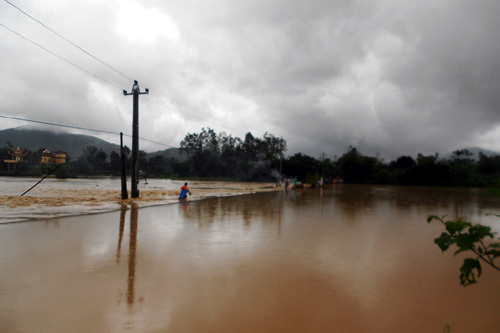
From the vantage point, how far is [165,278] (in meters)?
5.69

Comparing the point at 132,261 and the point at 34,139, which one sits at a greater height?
the point at 34,139

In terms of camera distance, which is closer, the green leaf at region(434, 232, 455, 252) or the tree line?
the green leaf at region(434, 232, 455, 252)

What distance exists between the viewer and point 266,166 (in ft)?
233

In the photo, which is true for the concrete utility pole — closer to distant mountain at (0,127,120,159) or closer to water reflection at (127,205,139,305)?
water reflection at (127,205,139,305)

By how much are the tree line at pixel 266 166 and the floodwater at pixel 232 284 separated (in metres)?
51.8

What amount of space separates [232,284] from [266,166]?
65.7 m

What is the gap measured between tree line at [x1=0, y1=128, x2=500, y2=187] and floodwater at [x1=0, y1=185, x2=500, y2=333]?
51793 mm

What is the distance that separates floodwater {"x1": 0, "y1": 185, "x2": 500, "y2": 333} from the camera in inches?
164

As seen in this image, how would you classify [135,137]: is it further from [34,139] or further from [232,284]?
[34,139]

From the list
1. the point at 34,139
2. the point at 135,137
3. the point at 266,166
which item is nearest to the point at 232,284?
the point at 135,137

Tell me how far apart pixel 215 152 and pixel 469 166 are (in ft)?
203

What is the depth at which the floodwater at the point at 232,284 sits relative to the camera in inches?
164

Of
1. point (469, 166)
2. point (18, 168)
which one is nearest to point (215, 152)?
point (18, 168)

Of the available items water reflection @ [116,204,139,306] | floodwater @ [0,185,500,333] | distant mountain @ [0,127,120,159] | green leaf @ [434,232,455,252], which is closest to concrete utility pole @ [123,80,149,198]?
water reflection @ [116,204,139,306]
